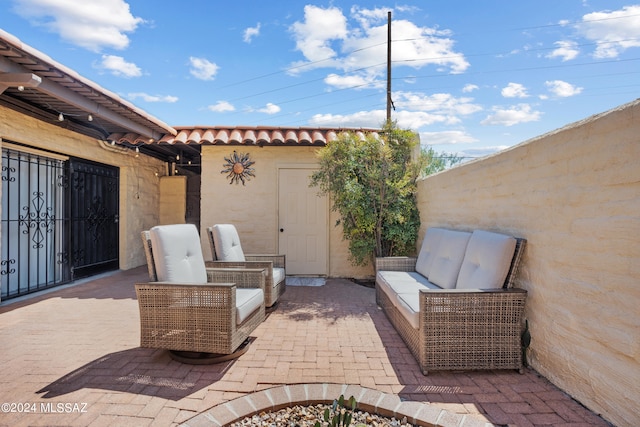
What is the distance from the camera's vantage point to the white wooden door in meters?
6.41

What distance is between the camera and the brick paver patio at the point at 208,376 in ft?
6.56

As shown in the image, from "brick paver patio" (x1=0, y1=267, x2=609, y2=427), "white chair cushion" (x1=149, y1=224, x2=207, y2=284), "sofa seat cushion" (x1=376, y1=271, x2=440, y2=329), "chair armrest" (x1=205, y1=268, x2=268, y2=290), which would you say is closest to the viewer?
"brick paver patio" (x1=0, y1=267, x2=609, y2=427)

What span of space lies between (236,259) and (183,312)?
1770 millimetres

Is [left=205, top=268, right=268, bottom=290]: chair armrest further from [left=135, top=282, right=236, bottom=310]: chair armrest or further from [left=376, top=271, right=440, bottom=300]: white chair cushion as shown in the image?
[left=376, top=271, right=440, bottom=300]: white chair cushion

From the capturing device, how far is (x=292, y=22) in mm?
7207

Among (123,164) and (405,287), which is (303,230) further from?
(123,164)

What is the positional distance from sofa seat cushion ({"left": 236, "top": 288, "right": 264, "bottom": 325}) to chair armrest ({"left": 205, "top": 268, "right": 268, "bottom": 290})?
13 cm

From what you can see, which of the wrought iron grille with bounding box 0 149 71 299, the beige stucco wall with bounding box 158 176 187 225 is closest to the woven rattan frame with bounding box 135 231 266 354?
the wrought iron grille with bounding box 0 149 71 299

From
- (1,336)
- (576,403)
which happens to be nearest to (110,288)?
(1,336)

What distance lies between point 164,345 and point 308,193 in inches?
164

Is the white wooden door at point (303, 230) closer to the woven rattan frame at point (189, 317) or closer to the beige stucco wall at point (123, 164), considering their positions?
the beige stucco wall at point (123, 164)

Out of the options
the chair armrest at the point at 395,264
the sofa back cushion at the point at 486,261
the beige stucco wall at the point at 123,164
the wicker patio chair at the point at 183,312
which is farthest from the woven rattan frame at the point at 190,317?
the beige stucco wall at the point at 123,164

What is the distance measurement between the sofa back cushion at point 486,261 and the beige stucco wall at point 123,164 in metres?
5.90

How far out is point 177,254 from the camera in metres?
2.98
